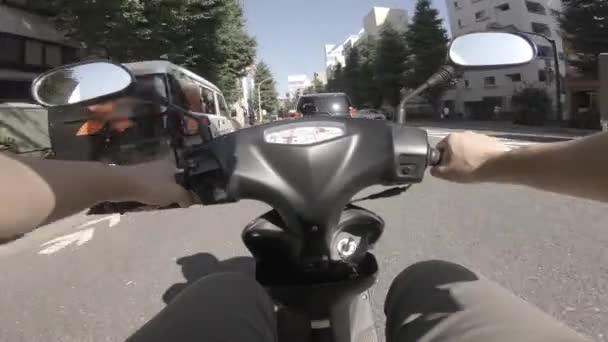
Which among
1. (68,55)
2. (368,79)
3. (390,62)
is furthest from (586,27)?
(368,79)

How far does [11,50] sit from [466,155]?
22698 millimetres

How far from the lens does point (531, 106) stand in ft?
113

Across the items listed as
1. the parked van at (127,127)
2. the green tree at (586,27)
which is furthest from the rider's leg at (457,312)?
the green tree at (586,27)

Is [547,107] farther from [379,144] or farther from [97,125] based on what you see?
[379,144]

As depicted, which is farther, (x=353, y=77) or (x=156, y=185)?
(x=353, y=77)

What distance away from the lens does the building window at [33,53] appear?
68.4 feet

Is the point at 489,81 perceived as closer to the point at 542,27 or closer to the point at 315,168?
the point at 542,27

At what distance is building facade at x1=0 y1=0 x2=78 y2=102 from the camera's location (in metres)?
19.3

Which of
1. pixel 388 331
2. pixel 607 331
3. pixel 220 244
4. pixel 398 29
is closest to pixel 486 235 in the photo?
pixel 607 331

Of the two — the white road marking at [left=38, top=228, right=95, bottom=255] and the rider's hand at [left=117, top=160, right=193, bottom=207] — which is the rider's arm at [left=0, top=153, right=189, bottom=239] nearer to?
the rider's hand at [left=117, top=160, right=193, bottom=207]

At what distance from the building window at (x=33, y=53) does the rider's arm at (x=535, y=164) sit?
23.3 meters

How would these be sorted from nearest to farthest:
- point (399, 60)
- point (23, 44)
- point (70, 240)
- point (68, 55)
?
1. point (70, 240)
2. point (23, 44)
3. point (68, 55)
4. point (399, 60)

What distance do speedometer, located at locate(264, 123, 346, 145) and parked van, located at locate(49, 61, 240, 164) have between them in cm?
657

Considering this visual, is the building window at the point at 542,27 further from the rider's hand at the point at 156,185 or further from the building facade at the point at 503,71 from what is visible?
the rider's hand at the point at 156,185
